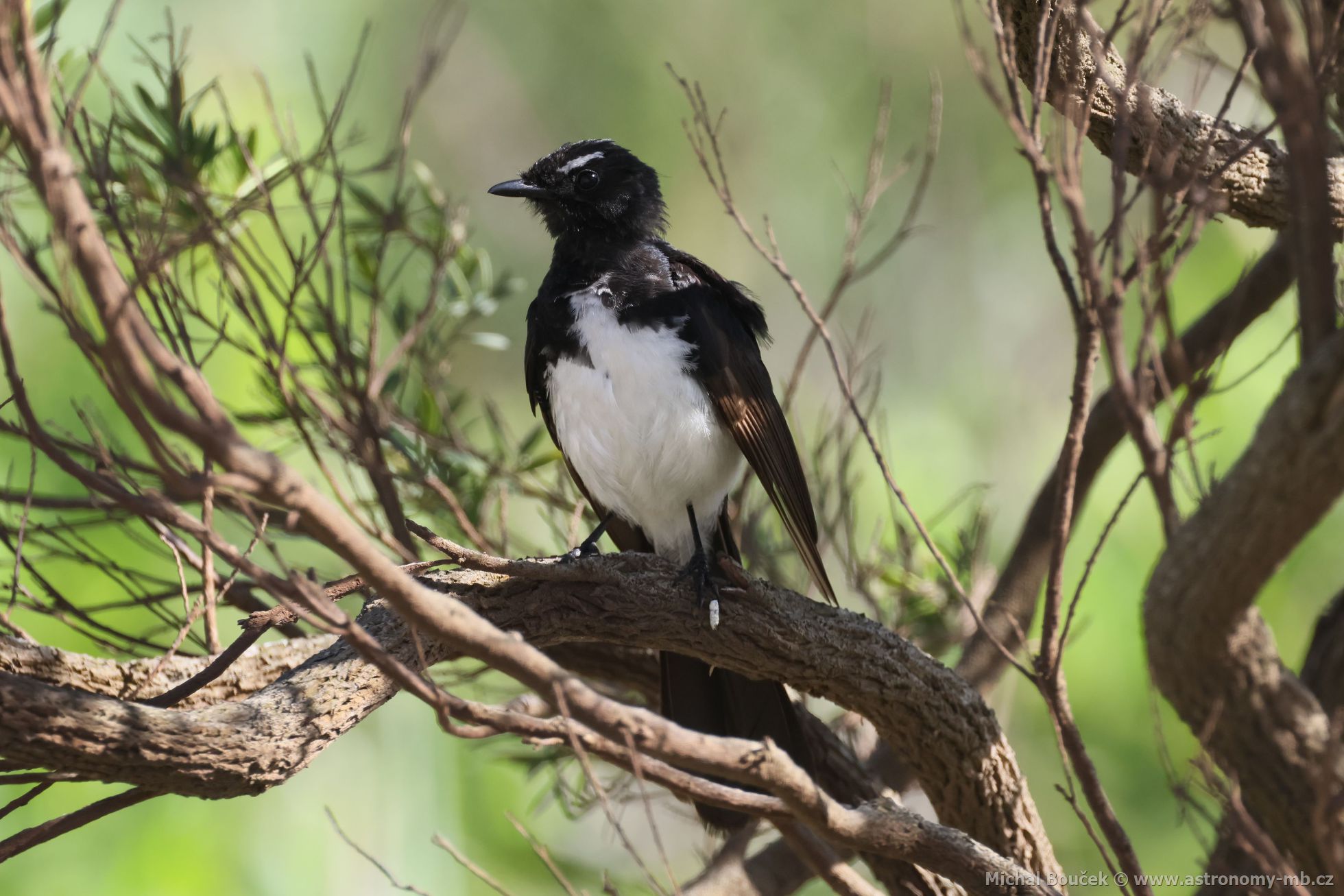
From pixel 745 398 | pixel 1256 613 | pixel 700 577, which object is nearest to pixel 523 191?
pixel 745 398

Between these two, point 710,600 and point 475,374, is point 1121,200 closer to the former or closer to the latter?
point 710,600

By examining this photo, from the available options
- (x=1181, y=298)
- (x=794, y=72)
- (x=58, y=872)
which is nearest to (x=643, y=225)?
(x=58, y=872)

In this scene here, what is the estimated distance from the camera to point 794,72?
1115 centimetres

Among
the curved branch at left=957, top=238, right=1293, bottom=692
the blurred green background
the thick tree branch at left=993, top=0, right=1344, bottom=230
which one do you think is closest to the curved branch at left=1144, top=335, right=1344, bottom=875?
the thick tree branch at left=993, top=0, right=1344, bottom=230

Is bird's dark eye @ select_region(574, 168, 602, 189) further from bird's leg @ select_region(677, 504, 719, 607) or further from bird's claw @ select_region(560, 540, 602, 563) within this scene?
bird's leg @ select_region(677, 504, 719, 607)

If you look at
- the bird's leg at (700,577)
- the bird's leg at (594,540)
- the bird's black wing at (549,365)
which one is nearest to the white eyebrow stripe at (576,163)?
the bird's black wing at (549,365)

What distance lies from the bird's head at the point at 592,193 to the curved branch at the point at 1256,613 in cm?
222

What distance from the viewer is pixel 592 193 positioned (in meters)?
3.66

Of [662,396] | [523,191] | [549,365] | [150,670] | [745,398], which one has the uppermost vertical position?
[523,191]

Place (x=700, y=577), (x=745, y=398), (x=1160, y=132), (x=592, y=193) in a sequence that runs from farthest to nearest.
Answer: (x=592, y=193) < (x=745, y=398) < (x=700, y=577) < (x=1160, y=132)

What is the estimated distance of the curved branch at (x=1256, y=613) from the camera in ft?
5.06

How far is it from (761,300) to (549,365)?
702cm

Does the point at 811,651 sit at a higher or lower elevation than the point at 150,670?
higher

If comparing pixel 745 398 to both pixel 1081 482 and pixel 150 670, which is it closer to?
pixel 1081 482
